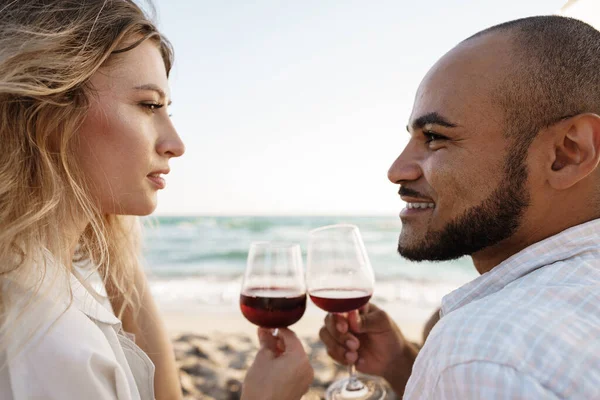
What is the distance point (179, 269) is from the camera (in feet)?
57.3

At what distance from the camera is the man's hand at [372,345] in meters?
2.27

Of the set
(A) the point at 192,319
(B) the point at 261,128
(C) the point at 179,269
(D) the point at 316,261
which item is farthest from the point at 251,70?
(D) the point at 316,261

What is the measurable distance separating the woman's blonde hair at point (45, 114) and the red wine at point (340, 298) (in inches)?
39.1

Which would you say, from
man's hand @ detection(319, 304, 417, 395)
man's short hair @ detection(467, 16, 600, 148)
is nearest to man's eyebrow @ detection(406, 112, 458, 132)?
man's short hair @ detection(467, 16, 600, 148)

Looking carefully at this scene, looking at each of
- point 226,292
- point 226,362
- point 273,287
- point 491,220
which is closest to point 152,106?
point 273,287

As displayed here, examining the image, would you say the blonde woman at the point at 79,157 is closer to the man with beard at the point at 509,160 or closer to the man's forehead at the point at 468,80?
the man with beard at the point at 509,160

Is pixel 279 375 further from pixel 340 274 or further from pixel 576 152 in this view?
pixel 576 152

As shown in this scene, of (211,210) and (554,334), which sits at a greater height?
(554,334)

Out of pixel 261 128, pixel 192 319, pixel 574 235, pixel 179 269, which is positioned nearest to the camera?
pixel 574 235

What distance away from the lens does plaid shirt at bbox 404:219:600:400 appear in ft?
3.06

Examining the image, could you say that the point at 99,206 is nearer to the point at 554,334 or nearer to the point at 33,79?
the point at 33,79

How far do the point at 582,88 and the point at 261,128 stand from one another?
35.7m

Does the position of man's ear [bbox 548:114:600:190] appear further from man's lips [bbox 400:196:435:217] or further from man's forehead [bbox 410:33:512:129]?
man's lips [bbox 400:196:435:217]

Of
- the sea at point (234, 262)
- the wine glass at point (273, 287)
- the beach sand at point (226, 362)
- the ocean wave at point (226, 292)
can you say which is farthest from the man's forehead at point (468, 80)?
the ocean wave at point (226, 292)
